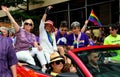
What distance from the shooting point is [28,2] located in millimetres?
29234

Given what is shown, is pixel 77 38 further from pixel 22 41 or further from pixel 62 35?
pixel 22 41

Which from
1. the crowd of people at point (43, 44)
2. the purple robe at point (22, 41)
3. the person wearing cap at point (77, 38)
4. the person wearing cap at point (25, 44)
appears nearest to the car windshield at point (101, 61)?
the crowd of people at point (43, 44)

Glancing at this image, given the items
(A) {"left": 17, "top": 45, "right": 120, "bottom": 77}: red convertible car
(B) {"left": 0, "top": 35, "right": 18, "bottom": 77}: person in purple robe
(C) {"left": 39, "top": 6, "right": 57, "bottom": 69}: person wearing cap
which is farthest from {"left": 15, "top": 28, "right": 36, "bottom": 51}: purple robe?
(B) {"left": 0, "top": 35, "right": 18, "bottom": 77}: person in purple robe

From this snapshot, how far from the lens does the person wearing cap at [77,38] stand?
356 inches

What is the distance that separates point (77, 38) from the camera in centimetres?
914

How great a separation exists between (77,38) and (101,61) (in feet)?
11.7

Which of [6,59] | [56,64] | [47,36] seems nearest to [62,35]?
[47,36]

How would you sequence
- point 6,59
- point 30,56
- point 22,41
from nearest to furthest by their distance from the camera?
1. point 6,59
2. point 30,56
3. point 22,41

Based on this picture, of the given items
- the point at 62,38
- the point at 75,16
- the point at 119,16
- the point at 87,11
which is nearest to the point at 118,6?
the point at 119,16

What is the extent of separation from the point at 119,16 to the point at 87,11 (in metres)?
4.56

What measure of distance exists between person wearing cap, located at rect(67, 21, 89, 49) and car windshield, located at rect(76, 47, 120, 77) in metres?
3.22

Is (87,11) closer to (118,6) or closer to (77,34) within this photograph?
(118,6)

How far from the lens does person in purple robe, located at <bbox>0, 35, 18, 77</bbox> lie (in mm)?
4961

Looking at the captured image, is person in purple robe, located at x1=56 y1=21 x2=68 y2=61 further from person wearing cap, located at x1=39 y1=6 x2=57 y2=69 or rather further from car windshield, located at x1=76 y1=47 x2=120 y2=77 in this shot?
car windshield, located at x1=76 y1=47 x2=120 y2=77
